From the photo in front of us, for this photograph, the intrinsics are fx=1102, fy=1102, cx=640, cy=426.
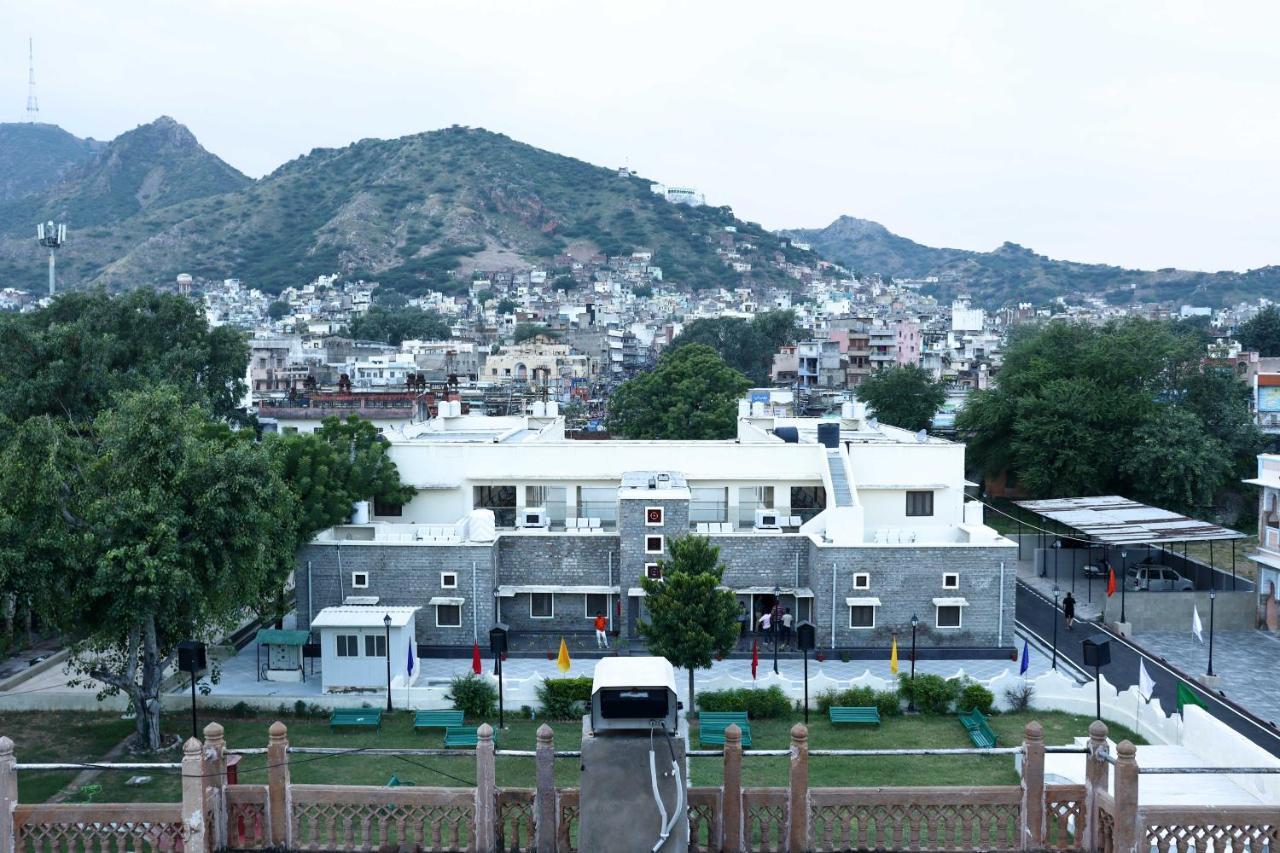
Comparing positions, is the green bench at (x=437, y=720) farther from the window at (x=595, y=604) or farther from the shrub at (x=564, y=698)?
the window at (x=595, y=604)

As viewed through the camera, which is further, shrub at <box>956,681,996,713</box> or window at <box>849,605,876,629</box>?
window at <box>849,605,876,629</box>

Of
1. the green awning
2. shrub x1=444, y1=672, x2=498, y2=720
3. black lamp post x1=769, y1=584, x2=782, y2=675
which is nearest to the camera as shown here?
shrub x1=444, y1=672, x2=498, y2=720

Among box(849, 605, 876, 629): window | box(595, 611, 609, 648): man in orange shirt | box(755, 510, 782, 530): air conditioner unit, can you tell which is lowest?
box(595, 611, 609, 648): man in orange shirt

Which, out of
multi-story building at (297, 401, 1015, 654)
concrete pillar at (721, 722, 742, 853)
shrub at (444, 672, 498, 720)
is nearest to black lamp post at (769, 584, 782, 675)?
multi-story building at (297, 401, 1015, 654)

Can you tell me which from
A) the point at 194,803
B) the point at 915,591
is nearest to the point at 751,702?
the point at 915,591

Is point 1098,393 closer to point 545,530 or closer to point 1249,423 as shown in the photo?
point 1249,423

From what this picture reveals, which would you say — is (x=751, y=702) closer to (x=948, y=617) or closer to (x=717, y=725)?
(x=717, y=725)

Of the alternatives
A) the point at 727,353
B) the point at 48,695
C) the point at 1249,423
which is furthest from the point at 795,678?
the point at 727,353

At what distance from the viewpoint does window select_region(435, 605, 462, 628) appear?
80.4 feet

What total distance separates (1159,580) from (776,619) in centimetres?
1368

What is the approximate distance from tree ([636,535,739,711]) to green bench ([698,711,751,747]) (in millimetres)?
712

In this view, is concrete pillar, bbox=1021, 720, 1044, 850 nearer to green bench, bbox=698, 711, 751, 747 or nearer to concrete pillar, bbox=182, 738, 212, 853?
concrete pillar, bbox=182, 738, 212, 853

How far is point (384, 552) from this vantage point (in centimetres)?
2448

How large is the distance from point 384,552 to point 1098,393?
2975 centimetres
